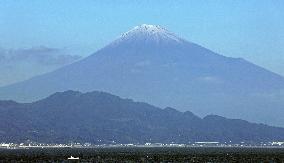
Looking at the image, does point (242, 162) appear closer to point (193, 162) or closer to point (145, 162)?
point (193, 162)

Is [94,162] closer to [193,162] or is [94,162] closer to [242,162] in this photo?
[193,162]

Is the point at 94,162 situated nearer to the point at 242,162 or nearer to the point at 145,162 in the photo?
the point at 145,162

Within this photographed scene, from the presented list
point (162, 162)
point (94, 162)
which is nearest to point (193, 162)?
point (162, 162)

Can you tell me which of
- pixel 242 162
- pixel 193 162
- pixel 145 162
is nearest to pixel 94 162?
pixel 145 162

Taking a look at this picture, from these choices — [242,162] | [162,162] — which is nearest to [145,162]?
[162,162]
